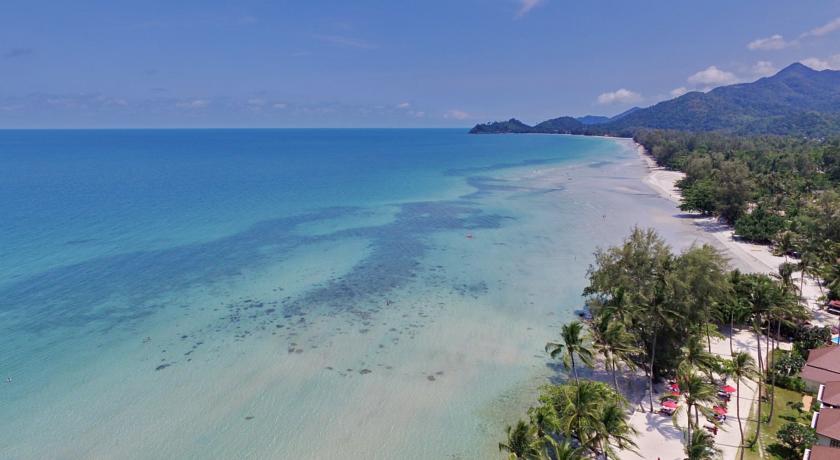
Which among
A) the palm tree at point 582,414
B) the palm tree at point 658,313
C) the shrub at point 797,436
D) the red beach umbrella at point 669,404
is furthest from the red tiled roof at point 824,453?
the palm tree at point 582,414

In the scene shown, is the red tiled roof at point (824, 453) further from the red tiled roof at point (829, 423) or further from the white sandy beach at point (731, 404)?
the white sandy beach at point (731, 404)

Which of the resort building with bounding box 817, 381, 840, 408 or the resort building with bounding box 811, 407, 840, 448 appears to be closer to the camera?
the resort building with bounding box 811, 407, 840, 448

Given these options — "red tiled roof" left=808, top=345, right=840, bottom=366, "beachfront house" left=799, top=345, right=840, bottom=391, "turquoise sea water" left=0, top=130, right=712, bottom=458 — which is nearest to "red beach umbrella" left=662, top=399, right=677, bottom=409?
"turquoise sea water" left=0, top=130, right=712, bottom=458

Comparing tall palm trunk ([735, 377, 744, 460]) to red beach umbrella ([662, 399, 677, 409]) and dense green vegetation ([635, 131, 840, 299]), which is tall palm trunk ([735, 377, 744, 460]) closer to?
red beach umbrella ([662, 399, 677, 409])

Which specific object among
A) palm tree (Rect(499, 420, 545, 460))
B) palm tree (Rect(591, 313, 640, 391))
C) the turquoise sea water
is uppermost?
palm tree (Rect(591, 313, 640, 391))

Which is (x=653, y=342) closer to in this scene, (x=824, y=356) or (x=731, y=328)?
(x=731, y=328)

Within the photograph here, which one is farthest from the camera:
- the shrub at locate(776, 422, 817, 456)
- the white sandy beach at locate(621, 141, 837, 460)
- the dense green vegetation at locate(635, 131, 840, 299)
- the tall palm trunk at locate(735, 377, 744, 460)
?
the dense green vegetation at locate(635, 131, 840, 299)

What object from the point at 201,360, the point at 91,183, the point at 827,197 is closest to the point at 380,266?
the point at 201,360

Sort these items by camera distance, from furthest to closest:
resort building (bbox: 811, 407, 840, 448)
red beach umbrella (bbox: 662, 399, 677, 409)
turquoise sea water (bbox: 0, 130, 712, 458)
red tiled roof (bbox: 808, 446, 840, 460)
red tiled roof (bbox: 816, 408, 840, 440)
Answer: turquoise sea water (bbox: 0, 130, 712, 458)
red beach umbrella (bbox: 662, 399, 677, 409)
red tiled roof (bbox: 816, 408, 840, 440)
resort building (bbox: 811, 407, 840, 448)
red tiled roof (bbox: 808, 446, 840, 460)
